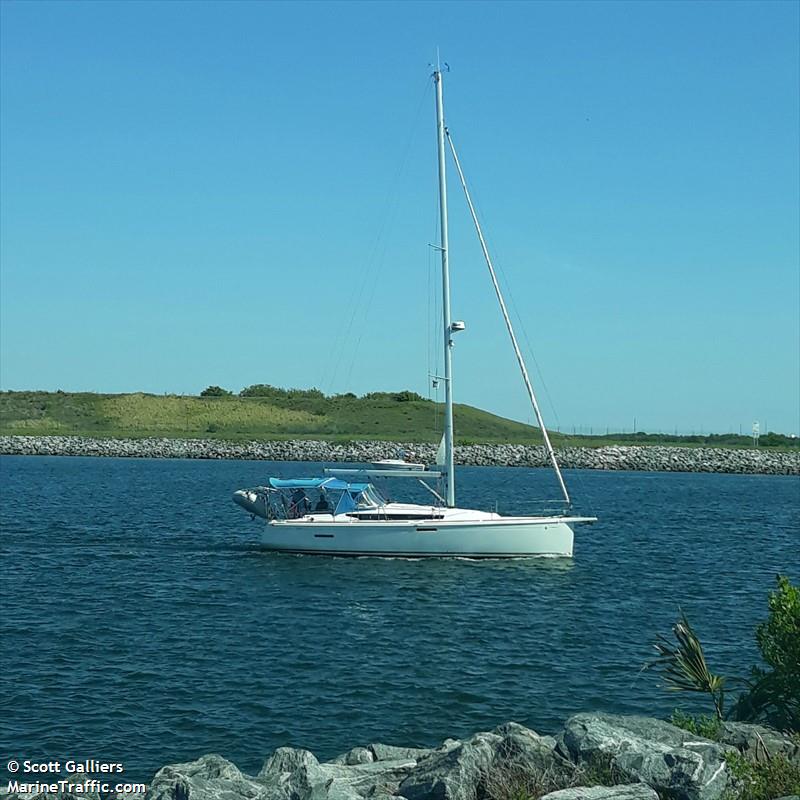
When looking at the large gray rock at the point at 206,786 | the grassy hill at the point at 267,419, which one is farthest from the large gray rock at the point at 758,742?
the grassy hill at the point at 267,419

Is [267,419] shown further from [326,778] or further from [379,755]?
[326,778]

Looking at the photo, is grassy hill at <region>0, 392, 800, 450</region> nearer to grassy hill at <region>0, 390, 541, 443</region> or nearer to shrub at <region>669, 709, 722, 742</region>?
grassy hill at <region>0, 390, 541, 443</region>

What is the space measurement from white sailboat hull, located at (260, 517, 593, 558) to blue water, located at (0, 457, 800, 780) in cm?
52

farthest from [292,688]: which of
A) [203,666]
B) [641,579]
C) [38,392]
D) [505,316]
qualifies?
[38,392]

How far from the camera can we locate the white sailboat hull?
3453 cm

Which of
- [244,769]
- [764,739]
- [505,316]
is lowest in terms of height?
[244,769]

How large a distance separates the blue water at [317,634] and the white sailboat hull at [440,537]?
1.70 feet

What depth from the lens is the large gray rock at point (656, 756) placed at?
10.9 meters

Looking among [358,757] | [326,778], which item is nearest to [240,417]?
[358,757]

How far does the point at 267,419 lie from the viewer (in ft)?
497

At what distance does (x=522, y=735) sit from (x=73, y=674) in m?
11.5

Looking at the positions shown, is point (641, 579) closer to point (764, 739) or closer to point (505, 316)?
point (505, 316)

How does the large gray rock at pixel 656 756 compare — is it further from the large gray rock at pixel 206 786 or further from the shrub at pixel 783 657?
the large gray rock at pixel 206 786

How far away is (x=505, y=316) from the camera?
131 feet
